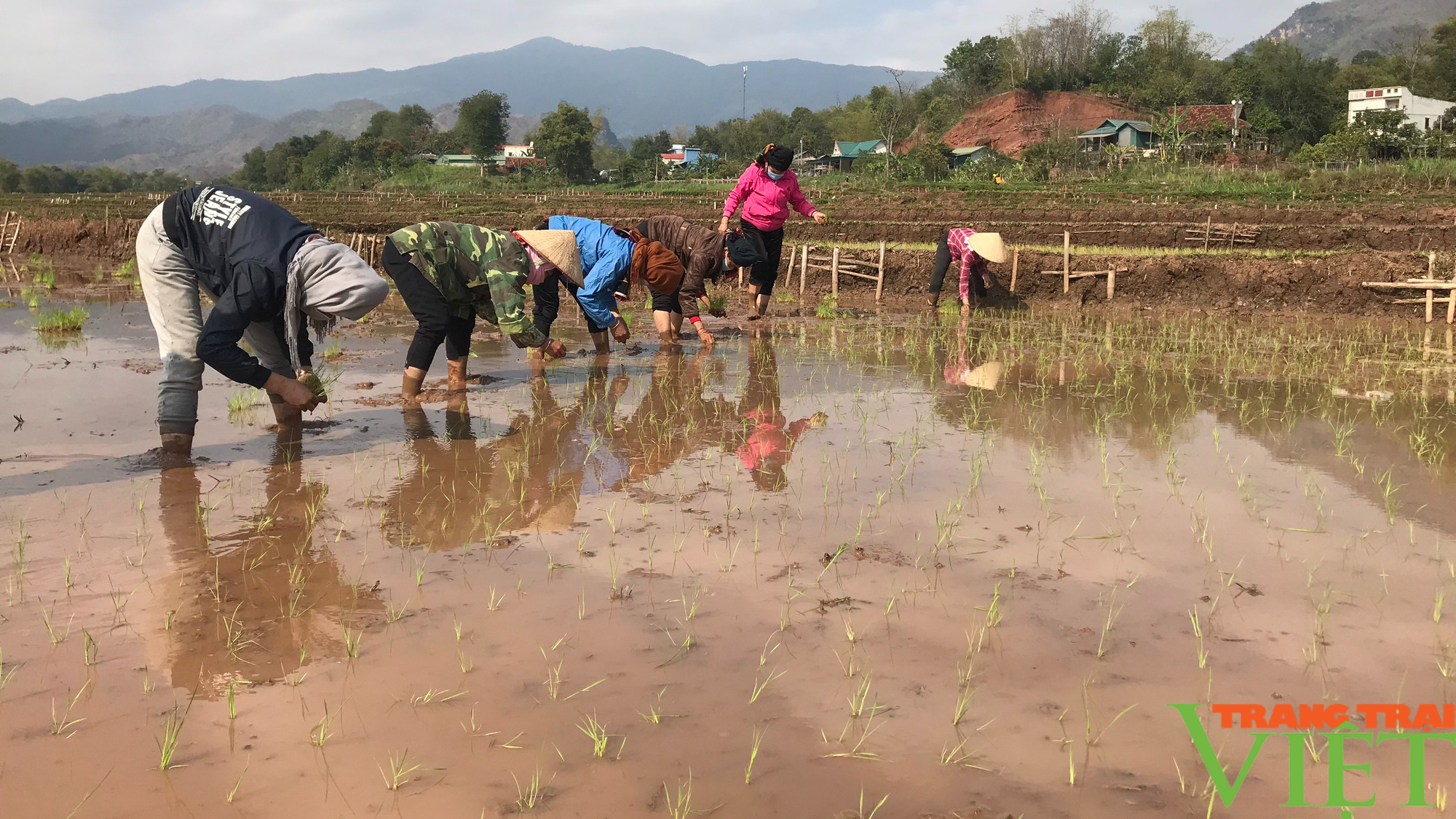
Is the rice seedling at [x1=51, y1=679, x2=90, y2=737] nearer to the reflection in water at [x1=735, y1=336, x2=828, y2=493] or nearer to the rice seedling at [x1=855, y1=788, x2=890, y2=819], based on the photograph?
the rice seedling at [x1=855, y1=788, x2=890, y2=819]

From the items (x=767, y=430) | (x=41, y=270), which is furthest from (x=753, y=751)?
(x=41, y=270)

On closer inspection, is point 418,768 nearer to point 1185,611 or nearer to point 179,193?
point 1185,611

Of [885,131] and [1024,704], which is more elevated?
[885,131]

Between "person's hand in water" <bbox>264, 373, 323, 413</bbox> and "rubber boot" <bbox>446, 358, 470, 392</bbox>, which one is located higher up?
"person's hand in water" <bbox>264, 373, 323, 413</bbox>

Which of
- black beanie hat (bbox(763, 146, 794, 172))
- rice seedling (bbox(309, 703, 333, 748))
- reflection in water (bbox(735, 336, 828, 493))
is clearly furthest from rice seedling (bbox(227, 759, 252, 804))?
black beanie hat (bbox(763, 146, 794, 172))

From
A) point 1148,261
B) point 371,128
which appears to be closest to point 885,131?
point 1148,261

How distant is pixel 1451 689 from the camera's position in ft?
8.45

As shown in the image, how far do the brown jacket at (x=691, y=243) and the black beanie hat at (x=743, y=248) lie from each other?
1.48ft

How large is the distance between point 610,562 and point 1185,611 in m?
1.89

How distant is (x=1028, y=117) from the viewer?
70.2m

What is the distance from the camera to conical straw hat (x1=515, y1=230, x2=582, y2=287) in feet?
21.6

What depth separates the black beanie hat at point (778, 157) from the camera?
9.37 metres

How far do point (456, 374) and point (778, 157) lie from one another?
171 inches

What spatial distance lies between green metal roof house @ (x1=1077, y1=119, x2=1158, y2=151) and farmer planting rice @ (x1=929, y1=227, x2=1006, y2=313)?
51.0m
